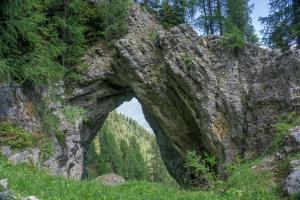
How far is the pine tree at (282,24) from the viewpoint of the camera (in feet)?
88.2

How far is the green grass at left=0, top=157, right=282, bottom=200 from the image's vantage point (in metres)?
11.5

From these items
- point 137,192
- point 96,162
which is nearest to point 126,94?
point 137,192

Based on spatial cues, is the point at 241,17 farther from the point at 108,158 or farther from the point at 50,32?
the point at 108,158

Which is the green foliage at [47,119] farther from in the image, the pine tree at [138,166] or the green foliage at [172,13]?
the pine tree at [138,166]

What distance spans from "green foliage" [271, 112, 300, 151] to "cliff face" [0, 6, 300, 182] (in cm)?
91

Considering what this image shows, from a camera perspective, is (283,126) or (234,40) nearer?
(283,126)

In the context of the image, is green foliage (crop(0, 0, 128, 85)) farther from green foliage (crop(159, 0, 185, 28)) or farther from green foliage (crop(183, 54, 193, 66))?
green foliage (crop(183, 54, 193, 66))

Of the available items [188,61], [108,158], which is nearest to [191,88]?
[188,61]

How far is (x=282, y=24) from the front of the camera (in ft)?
91.0

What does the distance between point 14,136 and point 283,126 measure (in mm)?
14175

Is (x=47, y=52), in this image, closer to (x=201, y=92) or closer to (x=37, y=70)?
(x=37, y=70)

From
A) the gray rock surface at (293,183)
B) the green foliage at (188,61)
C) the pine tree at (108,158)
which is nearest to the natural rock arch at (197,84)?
the green foliage at (188,61)

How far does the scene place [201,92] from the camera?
26.1m

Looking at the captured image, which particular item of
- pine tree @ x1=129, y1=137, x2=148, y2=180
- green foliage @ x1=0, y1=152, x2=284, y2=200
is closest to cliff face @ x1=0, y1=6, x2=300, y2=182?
green foliage @ x1=0, y1=152, x2=284, y2=200
